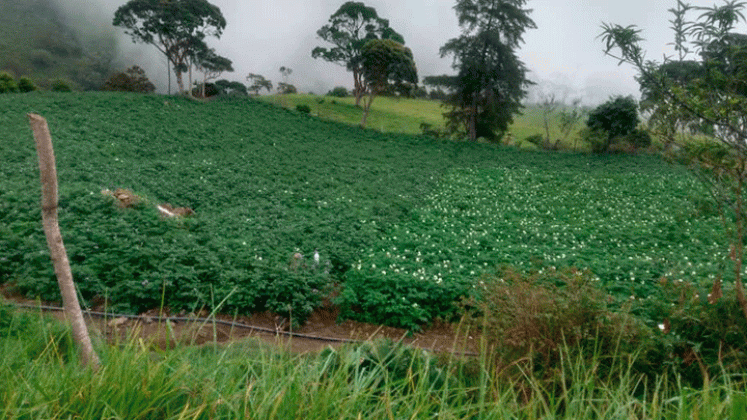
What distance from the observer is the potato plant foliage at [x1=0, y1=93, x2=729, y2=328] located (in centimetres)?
742

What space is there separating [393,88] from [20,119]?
19.8 metres

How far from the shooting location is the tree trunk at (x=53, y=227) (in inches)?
100

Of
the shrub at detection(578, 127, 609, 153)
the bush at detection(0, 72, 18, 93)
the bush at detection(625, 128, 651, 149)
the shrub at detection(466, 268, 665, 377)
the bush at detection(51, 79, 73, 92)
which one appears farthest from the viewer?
the bush at detection(51, 79, 73, 92)

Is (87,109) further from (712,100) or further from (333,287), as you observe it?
(712,100)

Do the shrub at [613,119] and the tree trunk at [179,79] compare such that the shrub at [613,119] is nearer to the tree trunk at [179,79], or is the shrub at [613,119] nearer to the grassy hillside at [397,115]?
the grassy hillside at [397,115]

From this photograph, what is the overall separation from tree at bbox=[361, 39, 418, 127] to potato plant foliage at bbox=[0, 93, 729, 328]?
324 inches

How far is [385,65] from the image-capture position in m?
32.2

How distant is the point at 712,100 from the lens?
3447 millimetres

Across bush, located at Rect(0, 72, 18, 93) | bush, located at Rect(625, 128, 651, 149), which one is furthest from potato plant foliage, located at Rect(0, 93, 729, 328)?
bush, located at Rect(0, 72, 18, 93)

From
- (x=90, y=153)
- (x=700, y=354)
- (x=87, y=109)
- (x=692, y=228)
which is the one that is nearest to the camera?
(x=700, y=354)

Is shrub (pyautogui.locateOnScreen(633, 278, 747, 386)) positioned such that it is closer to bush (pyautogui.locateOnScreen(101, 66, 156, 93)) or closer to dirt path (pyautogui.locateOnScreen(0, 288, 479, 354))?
dirt path (pyautogui.locateOnScreen(0, 288, 479, 354))

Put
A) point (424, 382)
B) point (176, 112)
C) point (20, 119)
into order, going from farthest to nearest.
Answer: point (176, 112) → point (20, 119) → point (424, 382)

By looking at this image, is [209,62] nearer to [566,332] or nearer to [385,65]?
[385,65]

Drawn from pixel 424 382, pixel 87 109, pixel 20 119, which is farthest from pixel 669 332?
pixel 87 109
